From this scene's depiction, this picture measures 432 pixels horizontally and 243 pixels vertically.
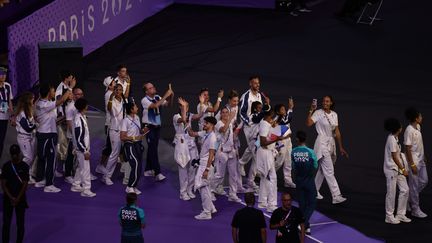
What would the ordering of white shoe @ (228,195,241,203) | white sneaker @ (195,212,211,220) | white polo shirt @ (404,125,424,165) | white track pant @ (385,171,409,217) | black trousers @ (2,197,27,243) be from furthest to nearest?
1. white shoe @ (228,195,241,203)
2. white polo shirt @ (404,125,424,165)
3. white sneaker @ (195,212,211,220)
4. white track pant @ (385,171,409,217)
5. black trousers @ (2,197,27,243)

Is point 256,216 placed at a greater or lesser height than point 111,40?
lesser

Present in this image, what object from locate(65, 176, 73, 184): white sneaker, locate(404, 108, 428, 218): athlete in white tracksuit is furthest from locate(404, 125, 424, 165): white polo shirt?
locate(65, 176, 73, 184): white sneaker

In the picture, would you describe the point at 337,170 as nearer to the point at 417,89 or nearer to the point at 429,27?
the point at 417,89

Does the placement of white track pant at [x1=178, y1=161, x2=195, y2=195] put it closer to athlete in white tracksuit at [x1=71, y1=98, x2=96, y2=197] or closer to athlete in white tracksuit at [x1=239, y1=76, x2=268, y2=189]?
athlete in white tracksuit at [x1=239, y1=76, x2=268, y2=189]

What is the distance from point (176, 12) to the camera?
84.0 ft

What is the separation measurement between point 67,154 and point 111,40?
28.2ft

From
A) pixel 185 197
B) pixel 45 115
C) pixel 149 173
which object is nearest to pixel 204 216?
Answer: pixel 185 197

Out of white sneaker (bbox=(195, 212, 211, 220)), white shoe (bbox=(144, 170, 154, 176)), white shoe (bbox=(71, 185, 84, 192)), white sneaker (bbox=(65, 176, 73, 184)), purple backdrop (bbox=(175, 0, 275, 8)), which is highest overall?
purple backdrop (bbox=(175, 0, 275, 8))

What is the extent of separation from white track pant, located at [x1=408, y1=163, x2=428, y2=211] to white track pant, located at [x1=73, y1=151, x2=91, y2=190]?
5.05m

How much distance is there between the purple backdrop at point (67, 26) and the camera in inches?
713

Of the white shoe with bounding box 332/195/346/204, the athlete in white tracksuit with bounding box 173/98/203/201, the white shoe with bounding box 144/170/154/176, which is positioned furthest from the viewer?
the white shoe with bounding box 144/170/154/176

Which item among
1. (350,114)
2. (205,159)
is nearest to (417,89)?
(350,114)

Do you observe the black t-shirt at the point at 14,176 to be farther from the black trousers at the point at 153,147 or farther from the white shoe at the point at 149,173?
the white shoe at the point at 149,173

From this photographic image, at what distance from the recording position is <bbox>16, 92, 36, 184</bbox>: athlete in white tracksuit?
13328 millimetres
